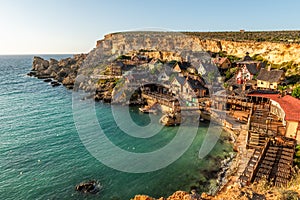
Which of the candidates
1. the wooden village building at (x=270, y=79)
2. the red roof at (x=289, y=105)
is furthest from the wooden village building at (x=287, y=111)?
the wooden village building at (x=270, y=79)

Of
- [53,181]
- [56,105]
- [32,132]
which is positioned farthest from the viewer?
[56,105]

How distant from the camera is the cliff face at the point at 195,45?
62656 millimetres

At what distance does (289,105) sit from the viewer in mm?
28875

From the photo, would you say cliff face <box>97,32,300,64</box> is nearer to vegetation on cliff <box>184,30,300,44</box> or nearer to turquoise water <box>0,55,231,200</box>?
vegetation on cliff <box>184,30,300,44</box>

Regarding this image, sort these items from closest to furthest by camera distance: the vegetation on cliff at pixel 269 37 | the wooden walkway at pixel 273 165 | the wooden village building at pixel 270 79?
the wooden walkway at pixel 273 165, the wooden village building at pixel 270 79, the vegetation on cliff at pixel 269 37

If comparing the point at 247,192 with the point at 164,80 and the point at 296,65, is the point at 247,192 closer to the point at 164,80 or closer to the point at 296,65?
the point at 164,80

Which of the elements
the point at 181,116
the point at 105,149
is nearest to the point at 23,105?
the point at 105,149

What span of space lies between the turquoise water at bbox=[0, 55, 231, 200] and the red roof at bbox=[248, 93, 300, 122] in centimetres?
923

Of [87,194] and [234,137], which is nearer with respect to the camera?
[87,194]

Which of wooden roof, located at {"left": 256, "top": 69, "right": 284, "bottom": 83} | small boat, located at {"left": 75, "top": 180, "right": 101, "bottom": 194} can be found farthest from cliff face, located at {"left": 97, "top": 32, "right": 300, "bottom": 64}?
small boat, located at {"left": 75, "top": 180, "right": 101, "bottom": 194}

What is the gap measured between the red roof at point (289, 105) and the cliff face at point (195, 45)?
32.0 meters

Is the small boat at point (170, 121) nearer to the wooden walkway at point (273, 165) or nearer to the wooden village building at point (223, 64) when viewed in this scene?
the wooden walkway at point (273, 165)

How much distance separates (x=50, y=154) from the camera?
29.6m

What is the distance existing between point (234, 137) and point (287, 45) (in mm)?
45534
